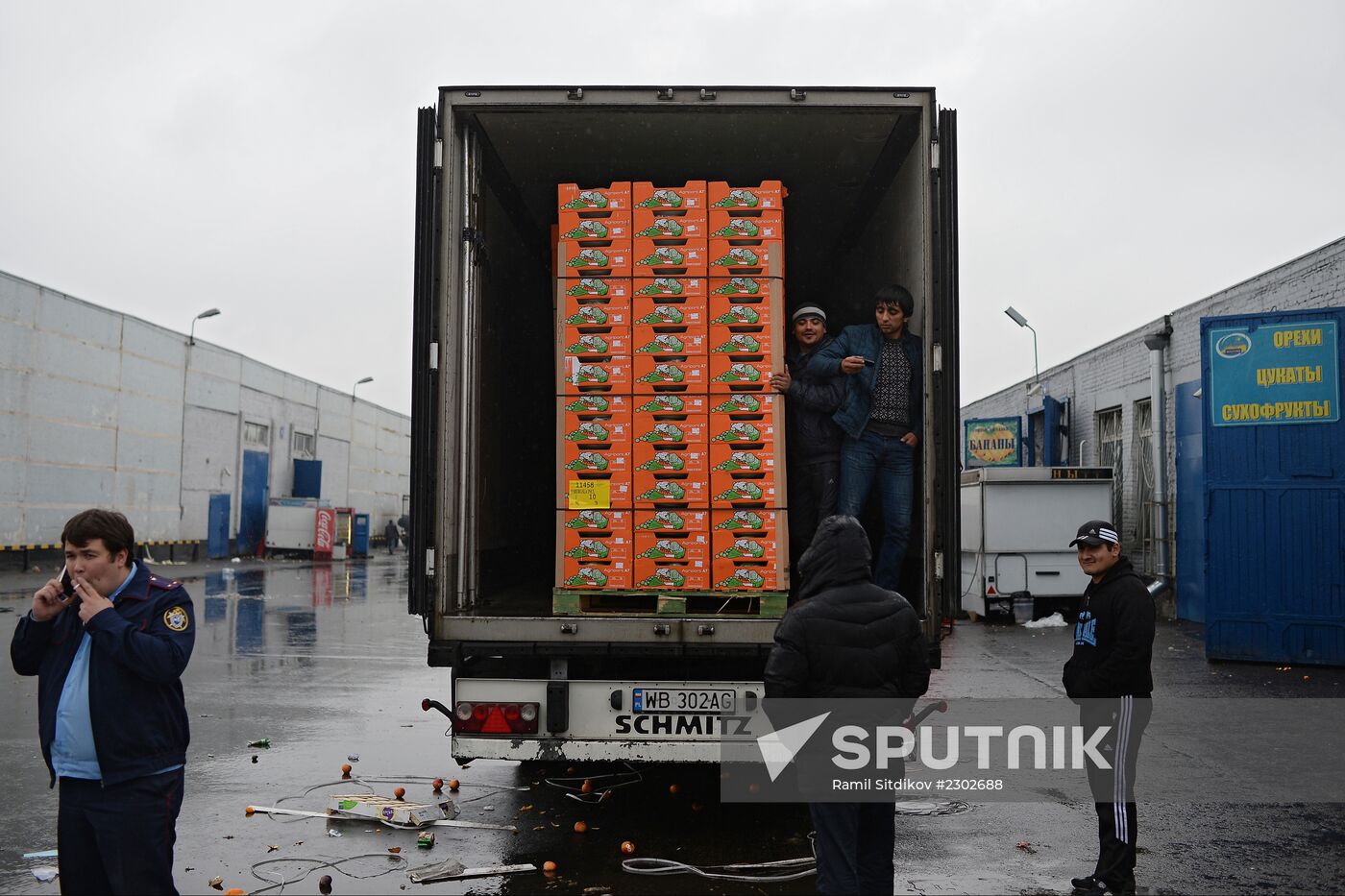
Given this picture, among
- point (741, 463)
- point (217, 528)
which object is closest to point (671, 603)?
Answer: point (741, 463)

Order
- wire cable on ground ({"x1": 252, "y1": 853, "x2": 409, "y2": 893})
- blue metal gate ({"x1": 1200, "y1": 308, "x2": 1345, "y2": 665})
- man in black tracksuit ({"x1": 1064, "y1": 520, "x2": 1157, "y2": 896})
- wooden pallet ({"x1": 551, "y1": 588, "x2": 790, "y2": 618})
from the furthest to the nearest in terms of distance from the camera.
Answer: blue metal gate ({"x1": 1200, "y1": 308, "x2": 1345, "y2": 665}) < wooden pallet ({"x1": 551, "y1": 588, "x2": 790, "y2": 618}) < wire cable on ground ({"x1": 252, "y1": 853, "x2": 409, "y2": 893}) < man in black tracksuit ({"x1": 1064, "y1": 520, "x2": 1157, "y2": 896})

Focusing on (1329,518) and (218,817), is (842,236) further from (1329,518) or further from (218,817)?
(1329,518)

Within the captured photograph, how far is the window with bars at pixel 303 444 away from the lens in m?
42.5

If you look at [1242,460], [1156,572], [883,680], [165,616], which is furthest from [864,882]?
[1156,572]

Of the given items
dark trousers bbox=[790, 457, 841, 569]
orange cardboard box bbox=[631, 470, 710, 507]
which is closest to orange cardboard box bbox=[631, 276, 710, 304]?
orange cardboard box bbox=[631, 470, 710, 507]

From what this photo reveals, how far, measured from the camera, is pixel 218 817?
230 inches

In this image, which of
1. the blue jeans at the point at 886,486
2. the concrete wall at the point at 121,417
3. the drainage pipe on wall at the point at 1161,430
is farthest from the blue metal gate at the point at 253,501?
the blue jeans at the point at 886,486

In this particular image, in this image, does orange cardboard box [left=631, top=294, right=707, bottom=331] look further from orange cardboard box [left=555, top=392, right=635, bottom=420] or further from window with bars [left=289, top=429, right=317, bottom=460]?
window with bars [left=289, top=429, right=317, bottom=460]

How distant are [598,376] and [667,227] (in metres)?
0.92

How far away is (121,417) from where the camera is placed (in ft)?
98.9

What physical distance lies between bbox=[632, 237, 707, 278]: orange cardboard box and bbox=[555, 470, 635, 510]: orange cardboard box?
112cm

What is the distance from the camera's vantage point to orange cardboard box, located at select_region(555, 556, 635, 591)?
550cm

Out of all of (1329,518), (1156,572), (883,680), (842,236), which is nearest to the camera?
(883,680)

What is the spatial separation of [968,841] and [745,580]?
70.9 inches
